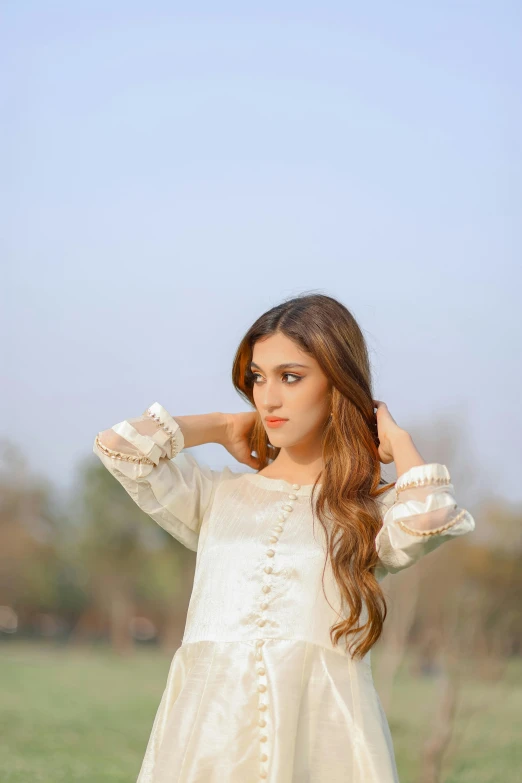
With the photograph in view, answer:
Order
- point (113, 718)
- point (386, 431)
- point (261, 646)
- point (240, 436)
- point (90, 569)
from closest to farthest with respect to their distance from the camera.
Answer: point (261, 646) < point (386, 431) < point (240, 436) < point (113, 718) < point (90, 569)

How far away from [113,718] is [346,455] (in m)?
5.78

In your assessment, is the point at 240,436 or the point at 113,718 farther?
the point at 113,718

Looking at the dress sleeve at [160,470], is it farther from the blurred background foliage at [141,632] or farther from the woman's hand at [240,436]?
the blurred background foliage at [141,632]

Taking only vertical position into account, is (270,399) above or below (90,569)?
above

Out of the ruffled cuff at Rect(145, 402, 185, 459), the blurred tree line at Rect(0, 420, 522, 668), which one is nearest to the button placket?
the ruffled cuff at Rect(145, 402, 185, 459)

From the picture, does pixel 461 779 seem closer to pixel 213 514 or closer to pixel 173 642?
pixel 173 642

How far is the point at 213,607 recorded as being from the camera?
194 centimetres

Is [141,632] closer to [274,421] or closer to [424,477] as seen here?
[274,421]

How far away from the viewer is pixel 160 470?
204cm

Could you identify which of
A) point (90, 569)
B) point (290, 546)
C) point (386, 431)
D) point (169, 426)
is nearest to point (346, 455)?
point (386, 431)

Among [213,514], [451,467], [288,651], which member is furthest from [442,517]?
[451,467]

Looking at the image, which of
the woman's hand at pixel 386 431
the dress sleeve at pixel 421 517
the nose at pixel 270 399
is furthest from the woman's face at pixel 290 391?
the dress sleeve at pixel 421 517

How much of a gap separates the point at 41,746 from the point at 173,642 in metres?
1.28

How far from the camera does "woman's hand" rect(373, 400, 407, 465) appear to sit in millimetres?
1966
